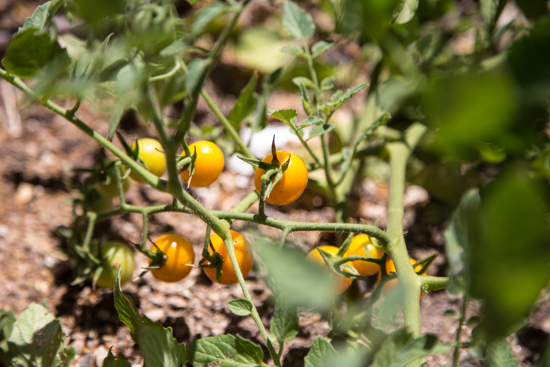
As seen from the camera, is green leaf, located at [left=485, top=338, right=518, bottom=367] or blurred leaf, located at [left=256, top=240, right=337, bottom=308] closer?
blurred leaf, located at [left=256, top=240, right=337, bottom=308]

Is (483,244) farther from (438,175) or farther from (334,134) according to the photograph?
(334,134)

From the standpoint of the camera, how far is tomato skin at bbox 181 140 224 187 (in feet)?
2.18

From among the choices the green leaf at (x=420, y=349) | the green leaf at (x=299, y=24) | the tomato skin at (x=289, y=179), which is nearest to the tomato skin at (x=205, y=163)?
the tomato skin at (x=289, y=179)

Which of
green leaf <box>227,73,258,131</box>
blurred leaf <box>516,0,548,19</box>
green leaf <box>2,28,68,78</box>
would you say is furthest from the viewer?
green leaf <box>227,73,258,131</box>

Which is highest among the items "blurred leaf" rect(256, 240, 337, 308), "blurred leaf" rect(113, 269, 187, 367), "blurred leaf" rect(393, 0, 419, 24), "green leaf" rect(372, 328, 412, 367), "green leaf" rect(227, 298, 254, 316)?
"blurred leaf" rect(393, 0, 419, 24)

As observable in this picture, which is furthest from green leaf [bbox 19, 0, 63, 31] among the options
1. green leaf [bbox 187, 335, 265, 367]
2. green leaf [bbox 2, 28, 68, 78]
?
green leaf [bbox 187, 335, 265, 367]

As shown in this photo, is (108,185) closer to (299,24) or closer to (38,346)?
(38,346)

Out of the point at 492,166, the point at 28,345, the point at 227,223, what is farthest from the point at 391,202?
the point at 28,345

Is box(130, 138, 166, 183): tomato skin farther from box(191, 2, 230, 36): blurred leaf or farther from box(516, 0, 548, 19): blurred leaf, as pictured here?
box(516, 0, 548, 19): blurred leaf

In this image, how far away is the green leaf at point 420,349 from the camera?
0.38 meters

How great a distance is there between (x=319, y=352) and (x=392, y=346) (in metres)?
0.14

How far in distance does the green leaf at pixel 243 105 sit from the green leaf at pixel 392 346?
1.88ft

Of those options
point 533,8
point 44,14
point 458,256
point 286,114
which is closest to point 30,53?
point 44,14

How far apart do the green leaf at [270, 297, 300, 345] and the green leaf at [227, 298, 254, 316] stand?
0.13ft
